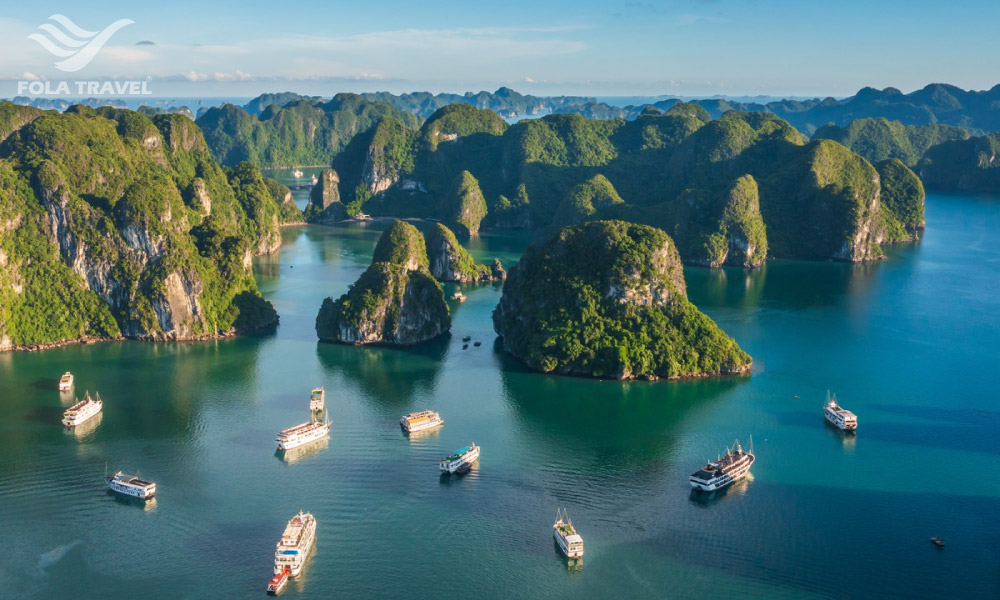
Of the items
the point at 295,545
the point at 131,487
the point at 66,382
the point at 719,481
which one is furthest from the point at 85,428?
the point at 719,481

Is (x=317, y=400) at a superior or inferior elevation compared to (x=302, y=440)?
superior

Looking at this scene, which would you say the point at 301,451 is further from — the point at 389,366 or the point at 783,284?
the point at 783,284

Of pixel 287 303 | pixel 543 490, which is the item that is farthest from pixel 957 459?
pixel 287 303

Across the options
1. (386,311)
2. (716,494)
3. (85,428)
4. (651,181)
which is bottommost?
(85,428)

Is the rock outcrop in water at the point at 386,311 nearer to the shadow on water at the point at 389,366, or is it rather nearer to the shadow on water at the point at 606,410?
the shadow on water at the point at 389,366

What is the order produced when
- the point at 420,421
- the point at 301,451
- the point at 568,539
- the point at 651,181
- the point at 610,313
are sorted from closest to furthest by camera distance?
the point at 568,539, the point at 301,451, the point at 420,421, the point at 610,313, the point at 651,181

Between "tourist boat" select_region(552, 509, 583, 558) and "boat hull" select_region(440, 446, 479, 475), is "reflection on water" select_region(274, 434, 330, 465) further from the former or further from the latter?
"tourist boat" select_region(552, 509, 583, 558)
